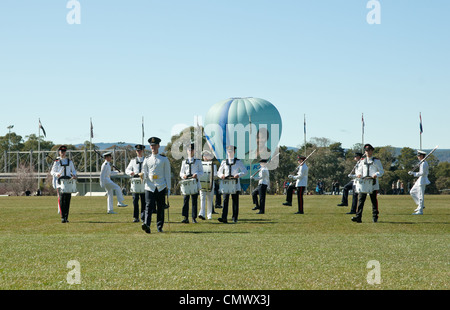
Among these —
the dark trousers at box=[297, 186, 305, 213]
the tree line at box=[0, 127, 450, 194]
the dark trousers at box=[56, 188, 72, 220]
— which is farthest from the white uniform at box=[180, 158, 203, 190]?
the tree line at box=[0, 127, 450, 194]

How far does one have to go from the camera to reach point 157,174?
1667 centimetres

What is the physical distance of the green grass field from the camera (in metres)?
8.59

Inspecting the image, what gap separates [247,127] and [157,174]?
2628 inches

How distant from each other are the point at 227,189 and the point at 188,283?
39.3 feet

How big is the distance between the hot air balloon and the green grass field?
63.5 m

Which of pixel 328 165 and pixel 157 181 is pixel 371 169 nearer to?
pixel 157 181

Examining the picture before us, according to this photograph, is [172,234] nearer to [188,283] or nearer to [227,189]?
[227,189]

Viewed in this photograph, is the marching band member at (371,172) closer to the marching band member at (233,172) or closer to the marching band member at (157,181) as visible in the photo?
the marching band member at (233,172)

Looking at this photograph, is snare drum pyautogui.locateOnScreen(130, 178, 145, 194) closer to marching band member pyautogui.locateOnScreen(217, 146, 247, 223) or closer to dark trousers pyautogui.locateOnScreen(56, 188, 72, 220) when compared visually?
dark trousers pyautogui.locateOnScreen(56, 188, 72, 220)

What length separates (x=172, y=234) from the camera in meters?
15.9

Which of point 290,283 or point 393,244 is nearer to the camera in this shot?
point 290,283

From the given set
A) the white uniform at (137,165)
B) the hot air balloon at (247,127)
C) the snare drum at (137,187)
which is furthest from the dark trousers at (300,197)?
the hot air balloon at (247,127)
